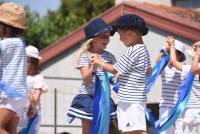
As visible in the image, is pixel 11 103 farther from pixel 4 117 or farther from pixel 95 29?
pixel 95 29

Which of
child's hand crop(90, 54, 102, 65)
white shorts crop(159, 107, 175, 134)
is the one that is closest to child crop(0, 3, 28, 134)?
child's hand crop(90, 54, 102, 65)

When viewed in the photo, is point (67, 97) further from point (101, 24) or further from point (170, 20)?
point (101, 24)

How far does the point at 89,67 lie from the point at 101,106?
47 cm

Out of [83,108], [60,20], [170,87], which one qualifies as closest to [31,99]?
[83,108]

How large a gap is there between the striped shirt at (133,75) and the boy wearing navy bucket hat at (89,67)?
69 cm

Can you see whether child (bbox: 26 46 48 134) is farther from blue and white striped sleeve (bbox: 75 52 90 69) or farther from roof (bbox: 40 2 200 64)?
roof (bbox: 40 2 200 64)

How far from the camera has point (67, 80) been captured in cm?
1495

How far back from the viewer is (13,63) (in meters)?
7.08

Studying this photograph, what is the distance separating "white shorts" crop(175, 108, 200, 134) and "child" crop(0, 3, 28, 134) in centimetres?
221

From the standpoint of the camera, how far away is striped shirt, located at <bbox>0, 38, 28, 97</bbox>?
7031 mm

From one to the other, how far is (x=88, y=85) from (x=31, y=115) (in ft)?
3.38

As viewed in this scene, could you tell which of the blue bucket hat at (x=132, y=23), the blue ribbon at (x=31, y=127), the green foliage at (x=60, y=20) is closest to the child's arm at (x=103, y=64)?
the blue bucket hat at (x=132, y=23)

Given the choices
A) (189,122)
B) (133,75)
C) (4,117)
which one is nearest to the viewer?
(4,117)

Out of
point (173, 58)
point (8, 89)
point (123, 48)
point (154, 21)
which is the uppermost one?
point (154, 21)
